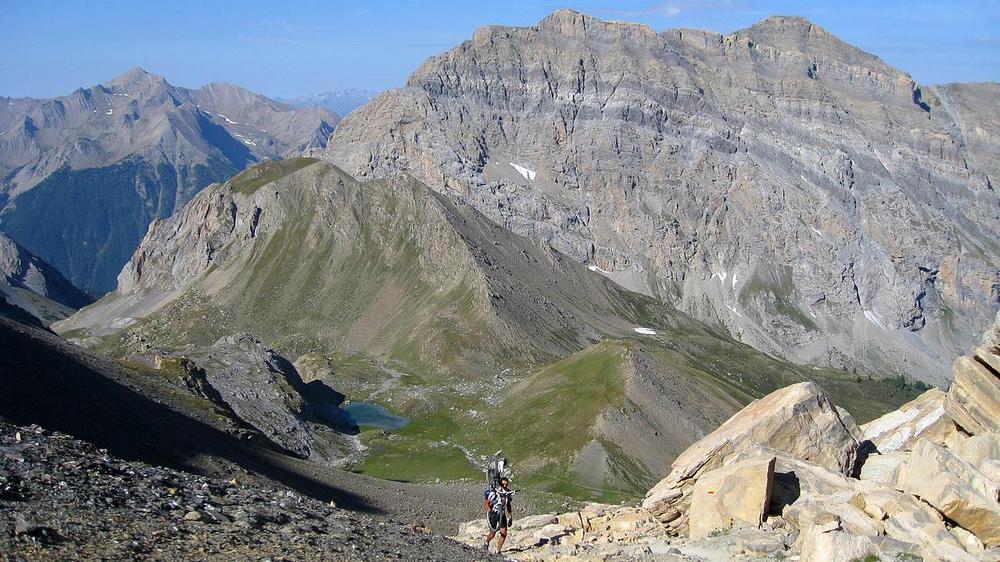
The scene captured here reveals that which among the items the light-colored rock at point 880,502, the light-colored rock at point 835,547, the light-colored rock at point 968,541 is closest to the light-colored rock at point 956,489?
the light-colored rock at point 968,541

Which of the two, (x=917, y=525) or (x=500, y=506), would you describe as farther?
(x=500, y=506)

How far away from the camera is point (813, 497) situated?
35.5m

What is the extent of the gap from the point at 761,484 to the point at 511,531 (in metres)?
14.4

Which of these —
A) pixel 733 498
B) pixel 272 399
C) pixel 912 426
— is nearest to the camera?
pixel 733 498

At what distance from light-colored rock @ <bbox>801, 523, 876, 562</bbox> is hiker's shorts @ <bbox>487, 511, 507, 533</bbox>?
43.4 feet

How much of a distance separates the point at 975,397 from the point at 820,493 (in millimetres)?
8930

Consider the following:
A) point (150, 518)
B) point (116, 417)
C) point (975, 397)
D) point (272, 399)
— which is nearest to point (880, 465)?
point (975, 397)

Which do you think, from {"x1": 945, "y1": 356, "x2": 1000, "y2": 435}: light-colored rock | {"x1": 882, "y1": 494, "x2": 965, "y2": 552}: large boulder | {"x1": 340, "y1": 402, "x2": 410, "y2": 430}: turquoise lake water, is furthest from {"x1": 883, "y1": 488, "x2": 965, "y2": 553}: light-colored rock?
{"x1": 340, "y1": 402, "x2": 410, "y2": 430}: turquoise lake water

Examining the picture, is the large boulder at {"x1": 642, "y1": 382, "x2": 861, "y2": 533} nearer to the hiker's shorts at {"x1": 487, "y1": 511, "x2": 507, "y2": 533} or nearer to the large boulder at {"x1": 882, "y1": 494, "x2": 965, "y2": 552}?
the large boulder at {"x1": 882, "y1": 494, "x2": 965, "y2": 552}

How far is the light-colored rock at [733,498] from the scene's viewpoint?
36062 millimetres

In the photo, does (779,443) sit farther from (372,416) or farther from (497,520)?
(372,416)

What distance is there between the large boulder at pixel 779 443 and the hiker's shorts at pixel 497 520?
26.0 ft

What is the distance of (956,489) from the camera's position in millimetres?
31656

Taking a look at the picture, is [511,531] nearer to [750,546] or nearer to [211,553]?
[750,546]
